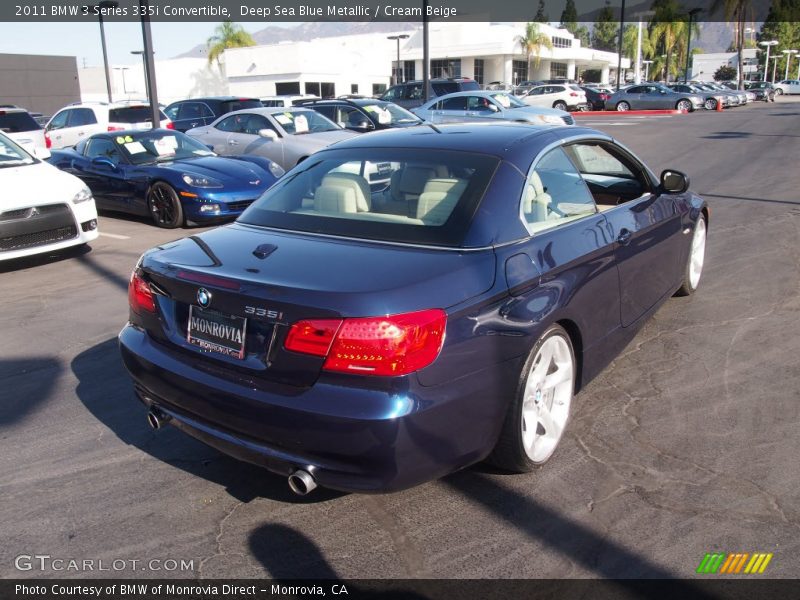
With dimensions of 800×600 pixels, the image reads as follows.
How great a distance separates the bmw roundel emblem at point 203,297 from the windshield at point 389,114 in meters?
12.4

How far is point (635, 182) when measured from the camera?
5.09 metres

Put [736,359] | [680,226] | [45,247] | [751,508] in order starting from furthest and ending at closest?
[45,247]
[680,226]
[736,359]
[751,508]

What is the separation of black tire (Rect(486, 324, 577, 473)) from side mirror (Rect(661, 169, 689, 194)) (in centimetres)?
204

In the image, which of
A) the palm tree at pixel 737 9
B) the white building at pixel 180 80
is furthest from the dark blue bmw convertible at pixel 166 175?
the palm tree at pixel 737 9

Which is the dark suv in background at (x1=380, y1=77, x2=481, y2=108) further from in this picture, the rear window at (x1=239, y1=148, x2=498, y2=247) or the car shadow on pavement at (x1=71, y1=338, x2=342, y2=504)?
the rear window at (x1=239, y1=148, x2=498, y2=247)

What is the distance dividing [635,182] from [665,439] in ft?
6.88

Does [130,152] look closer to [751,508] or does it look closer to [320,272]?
[320,272]

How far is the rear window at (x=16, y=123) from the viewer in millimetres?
15773

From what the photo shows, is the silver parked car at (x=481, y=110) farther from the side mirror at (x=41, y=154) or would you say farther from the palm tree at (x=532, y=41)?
the palm tree at (x=532, y=41)

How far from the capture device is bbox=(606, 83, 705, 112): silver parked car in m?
39.5

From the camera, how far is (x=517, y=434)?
317 cm

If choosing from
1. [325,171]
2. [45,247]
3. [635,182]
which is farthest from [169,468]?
[45,247]

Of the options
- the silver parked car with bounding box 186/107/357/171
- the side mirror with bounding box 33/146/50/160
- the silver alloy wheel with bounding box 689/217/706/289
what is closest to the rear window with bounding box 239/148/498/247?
the silver alloy wheel with bounding box 689/217/706/289

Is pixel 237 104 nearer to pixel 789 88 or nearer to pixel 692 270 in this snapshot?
pixel 692 270
